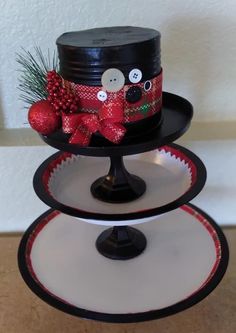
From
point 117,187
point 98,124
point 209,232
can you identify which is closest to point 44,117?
point 98,124

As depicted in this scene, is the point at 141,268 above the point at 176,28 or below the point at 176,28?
below

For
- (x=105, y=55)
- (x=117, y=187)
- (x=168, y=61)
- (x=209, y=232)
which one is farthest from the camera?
(x=168, y=61)

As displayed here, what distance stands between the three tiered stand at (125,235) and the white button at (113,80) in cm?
8

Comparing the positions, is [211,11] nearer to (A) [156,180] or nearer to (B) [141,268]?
(A) [156,180]

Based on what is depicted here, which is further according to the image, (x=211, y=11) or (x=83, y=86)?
(x=211, y=11)

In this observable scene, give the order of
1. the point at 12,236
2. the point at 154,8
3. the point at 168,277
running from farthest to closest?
the point at 12,236 < the point at 154,8 < the point at 168,277

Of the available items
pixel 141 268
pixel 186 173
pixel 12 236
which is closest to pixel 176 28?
pixel 186 173

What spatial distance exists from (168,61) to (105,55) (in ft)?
1.33

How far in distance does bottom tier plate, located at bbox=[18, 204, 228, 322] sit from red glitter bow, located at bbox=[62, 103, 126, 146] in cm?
27

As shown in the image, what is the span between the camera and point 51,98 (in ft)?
2.14

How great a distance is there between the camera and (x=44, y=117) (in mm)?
643

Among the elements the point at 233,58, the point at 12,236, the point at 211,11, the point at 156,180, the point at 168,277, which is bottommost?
the point at 12,236

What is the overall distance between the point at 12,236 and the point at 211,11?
2.39 feet

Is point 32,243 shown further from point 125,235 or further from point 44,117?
point 44,117
